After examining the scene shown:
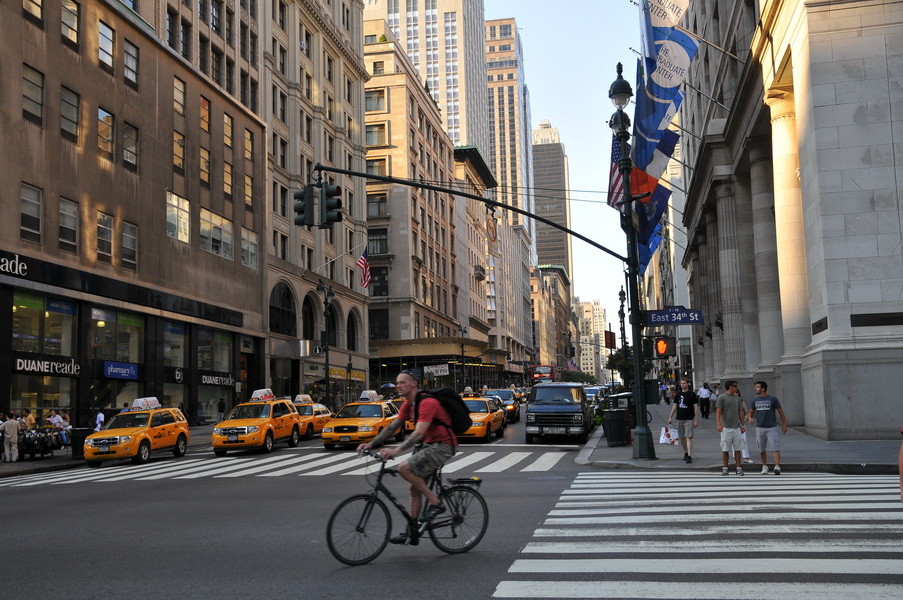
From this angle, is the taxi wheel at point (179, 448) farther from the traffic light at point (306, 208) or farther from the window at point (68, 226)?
the traffic light at point (306, 208)

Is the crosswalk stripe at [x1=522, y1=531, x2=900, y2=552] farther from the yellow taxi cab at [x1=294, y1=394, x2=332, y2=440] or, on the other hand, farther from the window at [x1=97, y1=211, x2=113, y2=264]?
the window at [x1=97, y1=211, x2=113, y2=264]

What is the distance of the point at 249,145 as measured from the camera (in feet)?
169

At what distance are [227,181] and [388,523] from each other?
43216mm

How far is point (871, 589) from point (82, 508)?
464 inches

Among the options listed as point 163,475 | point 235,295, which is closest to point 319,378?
point 235,295

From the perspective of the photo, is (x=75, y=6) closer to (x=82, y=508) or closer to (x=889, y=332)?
(x=82, y=508)

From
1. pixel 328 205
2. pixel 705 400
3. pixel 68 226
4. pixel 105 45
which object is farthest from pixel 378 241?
pixel 328 205


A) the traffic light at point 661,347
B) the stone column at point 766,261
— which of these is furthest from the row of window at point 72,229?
the stone column at point 766,261

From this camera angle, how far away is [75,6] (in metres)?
34.8

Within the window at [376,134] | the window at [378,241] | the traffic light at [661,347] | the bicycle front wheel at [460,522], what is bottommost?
the bicycle front wheel at [460,522]

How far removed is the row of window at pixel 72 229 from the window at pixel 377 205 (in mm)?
47993

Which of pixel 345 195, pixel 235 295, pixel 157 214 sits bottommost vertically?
pixel 235 295

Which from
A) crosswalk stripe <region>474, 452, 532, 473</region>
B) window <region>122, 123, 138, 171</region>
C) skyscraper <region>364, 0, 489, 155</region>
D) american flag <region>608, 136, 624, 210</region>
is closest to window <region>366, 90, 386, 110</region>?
window <region>122, 123, 138, 171</region>

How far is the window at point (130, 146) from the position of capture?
38000 millimetres
